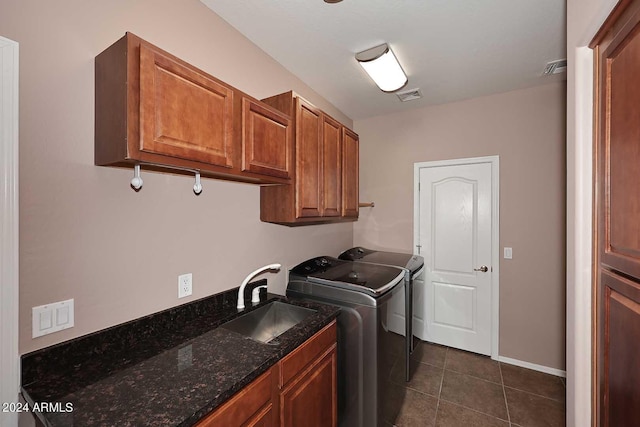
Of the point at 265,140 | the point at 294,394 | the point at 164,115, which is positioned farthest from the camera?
the point at 265,140

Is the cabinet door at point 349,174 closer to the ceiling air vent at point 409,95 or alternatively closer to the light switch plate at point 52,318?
the ceiling air vent at point 409,95

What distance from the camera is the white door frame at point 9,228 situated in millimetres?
905

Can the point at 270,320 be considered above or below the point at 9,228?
below

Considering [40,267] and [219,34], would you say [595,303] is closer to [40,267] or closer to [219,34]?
[40,267]

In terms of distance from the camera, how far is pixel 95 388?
35.7 inches

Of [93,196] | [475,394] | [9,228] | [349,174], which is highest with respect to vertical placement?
[349,174]

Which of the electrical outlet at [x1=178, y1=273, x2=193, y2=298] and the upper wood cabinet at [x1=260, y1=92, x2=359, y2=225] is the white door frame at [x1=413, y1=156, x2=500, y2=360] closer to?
the upper wood cabinet at [x1=260, y1=92, x2=359, y2=225]

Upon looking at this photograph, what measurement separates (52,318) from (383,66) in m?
2.35

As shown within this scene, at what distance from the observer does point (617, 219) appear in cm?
97

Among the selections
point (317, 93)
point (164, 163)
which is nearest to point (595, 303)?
point (164, 163)

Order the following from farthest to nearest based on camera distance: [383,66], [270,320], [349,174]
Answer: [349,174] → [383,66] → [270,320]

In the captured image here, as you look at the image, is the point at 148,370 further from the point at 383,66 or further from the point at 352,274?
the point at 383,66

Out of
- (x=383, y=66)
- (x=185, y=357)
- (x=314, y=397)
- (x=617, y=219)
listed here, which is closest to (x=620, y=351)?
(x=617, y=219)

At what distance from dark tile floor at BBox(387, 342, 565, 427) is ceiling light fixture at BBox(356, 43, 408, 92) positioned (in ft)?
7.26
